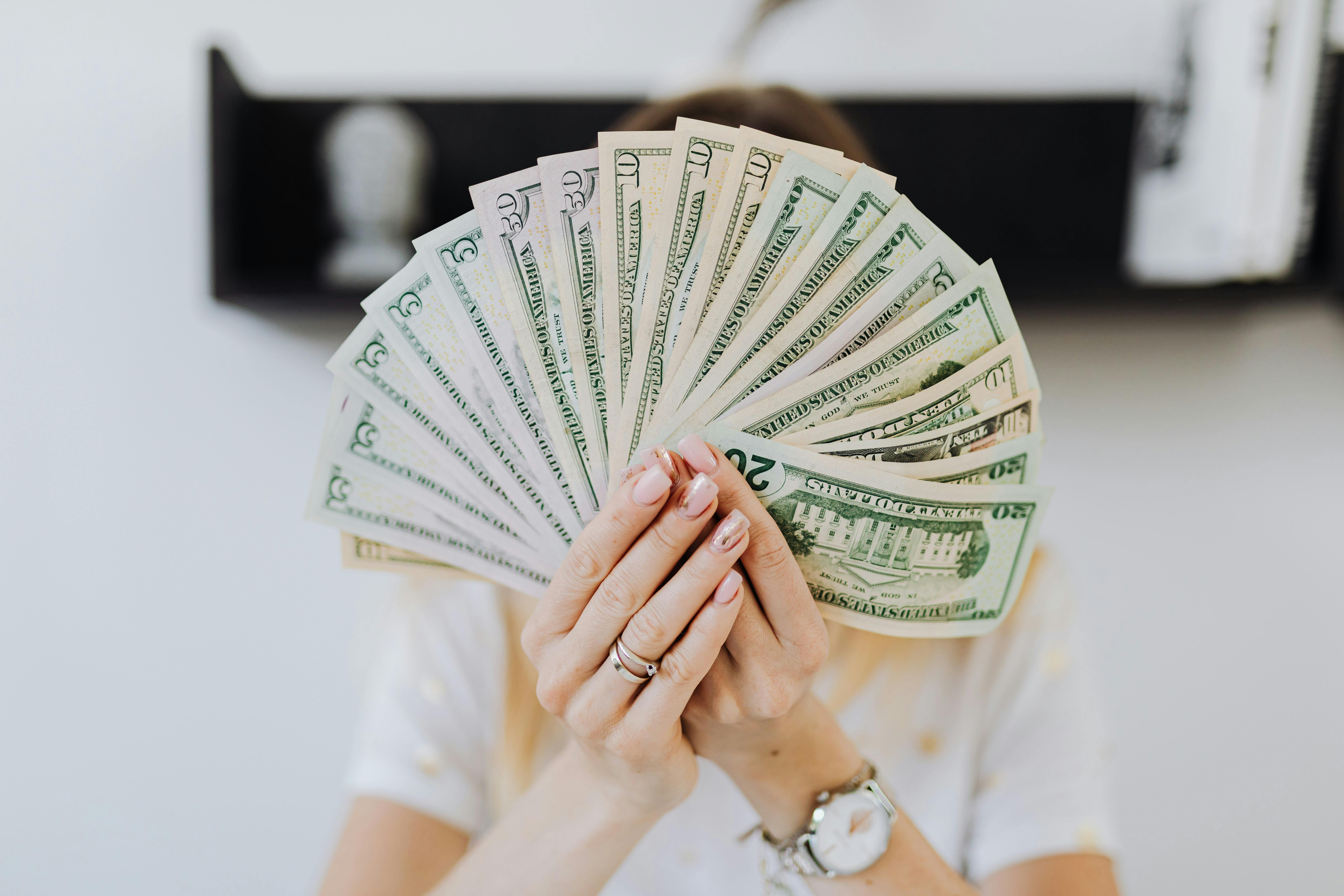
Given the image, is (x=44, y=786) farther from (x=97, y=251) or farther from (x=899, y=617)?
(x=899, y=617)

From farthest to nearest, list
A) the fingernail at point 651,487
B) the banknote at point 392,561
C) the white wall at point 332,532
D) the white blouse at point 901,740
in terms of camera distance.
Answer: the white wall at point 332,532
the white blouse at point 901,740
the banknote at point 392,561
the fingernail at point 651,487

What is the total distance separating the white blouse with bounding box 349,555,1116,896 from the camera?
0.82 m

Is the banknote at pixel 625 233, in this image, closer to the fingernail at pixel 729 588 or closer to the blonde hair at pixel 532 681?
the fingernail at pixel 729 588

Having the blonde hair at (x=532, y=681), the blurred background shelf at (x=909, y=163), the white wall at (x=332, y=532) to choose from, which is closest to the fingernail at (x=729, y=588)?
the blonde hair at (x=532, y=681)

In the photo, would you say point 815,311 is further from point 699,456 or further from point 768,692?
point 768,692

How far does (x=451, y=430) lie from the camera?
19.3 inches

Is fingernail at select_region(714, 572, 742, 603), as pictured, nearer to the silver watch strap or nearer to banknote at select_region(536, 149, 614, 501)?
banknote at select_region(536, 149, 614, 501)

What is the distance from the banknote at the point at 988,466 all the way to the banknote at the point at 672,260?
0.14 metres

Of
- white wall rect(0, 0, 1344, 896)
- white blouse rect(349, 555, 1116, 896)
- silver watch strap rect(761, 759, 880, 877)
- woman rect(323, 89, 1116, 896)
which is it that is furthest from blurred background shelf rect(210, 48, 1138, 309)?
silver watch strap rect(761, 759, 880, 877)

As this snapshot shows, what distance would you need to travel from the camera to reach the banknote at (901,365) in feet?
1.47

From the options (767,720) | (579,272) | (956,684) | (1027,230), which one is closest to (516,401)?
(579,272)

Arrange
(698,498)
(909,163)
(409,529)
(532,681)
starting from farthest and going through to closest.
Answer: (909,163)
(532,681)
(409,529)
(698,498)

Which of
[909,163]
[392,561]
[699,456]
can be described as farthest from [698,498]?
[909,163]

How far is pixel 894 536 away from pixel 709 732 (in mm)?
206
